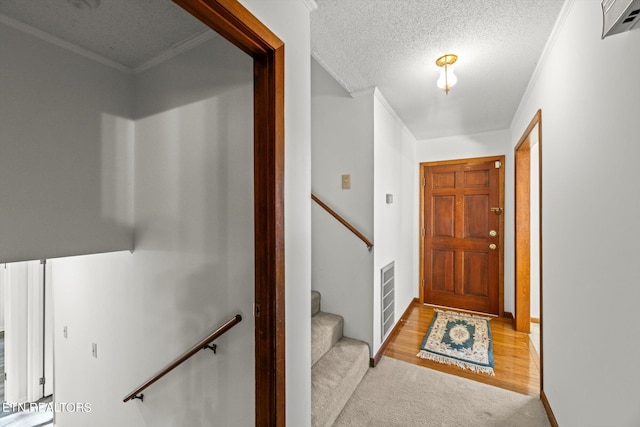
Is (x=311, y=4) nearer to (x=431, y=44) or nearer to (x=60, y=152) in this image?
(x=431, y=44)

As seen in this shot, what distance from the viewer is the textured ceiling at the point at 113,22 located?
1.38 metres

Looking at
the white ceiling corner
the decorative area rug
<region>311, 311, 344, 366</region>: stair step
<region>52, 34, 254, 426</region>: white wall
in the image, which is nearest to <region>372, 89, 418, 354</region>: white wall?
<region>311, 311, 344, 366</region>: stair step

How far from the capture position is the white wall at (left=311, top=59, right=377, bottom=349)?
2354 mm

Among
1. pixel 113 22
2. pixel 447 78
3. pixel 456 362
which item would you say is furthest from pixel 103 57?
pixel 456 362

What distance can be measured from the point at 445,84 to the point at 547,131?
0.74 m

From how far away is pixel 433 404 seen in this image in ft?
6.25

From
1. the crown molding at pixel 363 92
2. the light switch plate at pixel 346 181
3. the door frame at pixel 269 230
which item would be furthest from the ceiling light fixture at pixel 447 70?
the door frame at pixel 269 230

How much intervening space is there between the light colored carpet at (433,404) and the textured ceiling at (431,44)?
2453mm

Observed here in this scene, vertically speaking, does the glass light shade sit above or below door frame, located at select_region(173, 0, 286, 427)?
above

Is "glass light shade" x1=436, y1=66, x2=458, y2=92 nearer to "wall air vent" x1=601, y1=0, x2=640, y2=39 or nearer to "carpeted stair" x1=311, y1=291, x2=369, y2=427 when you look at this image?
"wall air vent" x1=601, y1=0, x2=640, y2=39

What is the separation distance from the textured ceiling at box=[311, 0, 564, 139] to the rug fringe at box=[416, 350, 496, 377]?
2442 millimetres

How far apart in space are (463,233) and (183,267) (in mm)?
3467

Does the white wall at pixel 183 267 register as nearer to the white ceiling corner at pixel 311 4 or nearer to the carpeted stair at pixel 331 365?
the white ceiling corner at pixel 311 4

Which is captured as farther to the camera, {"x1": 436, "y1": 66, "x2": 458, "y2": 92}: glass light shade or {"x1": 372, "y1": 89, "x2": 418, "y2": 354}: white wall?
{"x1": 372, "y1": 89, "x2": 418, "y2": 354}: white wall
